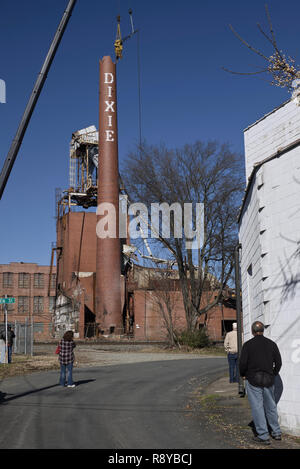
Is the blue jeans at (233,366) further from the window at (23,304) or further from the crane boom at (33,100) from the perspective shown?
the window at (23,304)

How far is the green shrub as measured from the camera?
2917 centimetres

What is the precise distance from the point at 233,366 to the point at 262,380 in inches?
269

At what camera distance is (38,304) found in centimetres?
7050

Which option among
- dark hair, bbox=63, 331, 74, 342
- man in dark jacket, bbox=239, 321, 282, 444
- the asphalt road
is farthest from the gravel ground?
man in dark jacket, bbox=239, 321, 282, 444

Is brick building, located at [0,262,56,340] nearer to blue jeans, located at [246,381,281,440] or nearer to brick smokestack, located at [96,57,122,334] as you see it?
brick smokestack, located at [96,57,122,334]

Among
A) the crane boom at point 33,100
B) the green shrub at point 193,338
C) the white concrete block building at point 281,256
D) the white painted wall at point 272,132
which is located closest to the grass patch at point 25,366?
the crane boom at point 33,100

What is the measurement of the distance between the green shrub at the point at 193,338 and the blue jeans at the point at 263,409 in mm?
22305

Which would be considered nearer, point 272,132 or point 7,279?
point 272,132

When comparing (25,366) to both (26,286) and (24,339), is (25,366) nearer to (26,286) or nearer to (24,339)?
(24,339)

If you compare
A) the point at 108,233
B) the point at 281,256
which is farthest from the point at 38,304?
the point at 281,256

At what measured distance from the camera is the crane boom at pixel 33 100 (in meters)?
10.3

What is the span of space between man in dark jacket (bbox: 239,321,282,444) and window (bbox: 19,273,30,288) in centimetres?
6652
